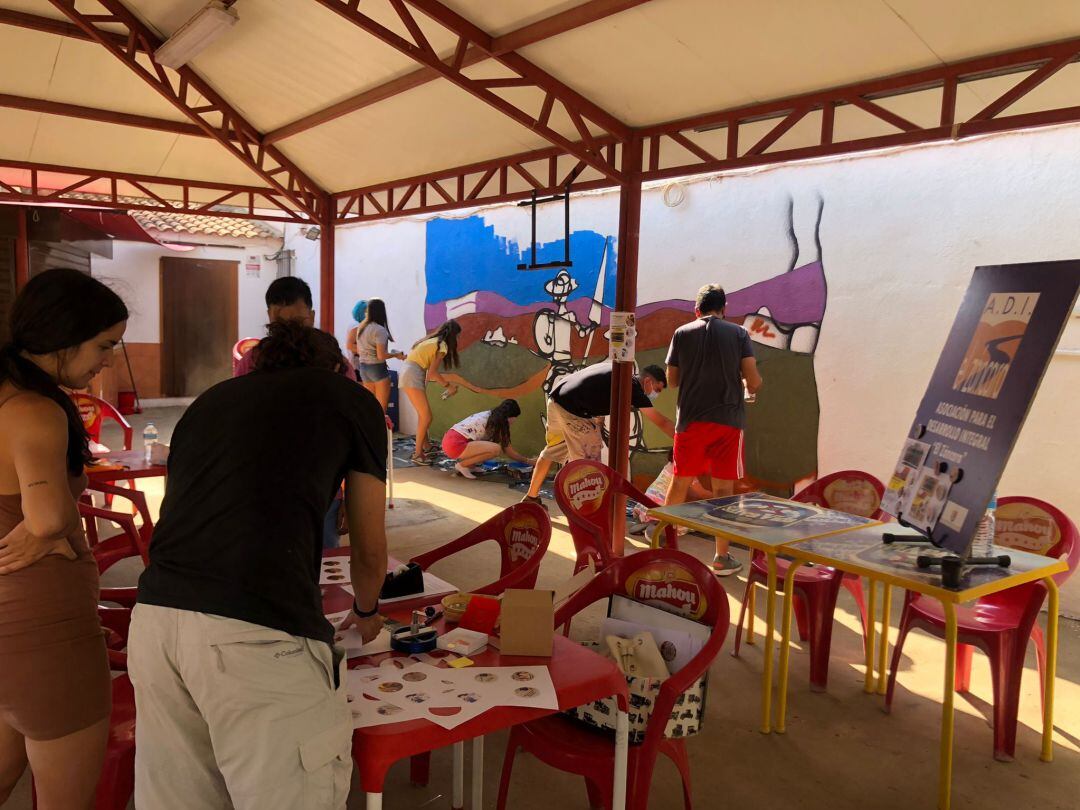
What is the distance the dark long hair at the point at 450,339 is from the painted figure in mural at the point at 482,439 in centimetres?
123

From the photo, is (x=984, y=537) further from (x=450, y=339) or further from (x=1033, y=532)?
(x=450, y=339)

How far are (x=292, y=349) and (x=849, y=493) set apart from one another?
3.32 metres

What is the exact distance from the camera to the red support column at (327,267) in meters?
8.64

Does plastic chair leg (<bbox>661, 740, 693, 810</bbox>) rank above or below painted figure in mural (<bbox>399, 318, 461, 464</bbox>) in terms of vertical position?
below

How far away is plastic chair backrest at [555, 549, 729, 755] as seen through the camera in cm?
219

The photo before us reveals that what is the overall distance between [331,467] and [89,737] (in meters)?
0.92

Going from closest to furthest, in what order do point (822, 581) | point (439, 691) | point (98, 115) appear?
point (439, 691) < point (822, 581) < point (98, 115)

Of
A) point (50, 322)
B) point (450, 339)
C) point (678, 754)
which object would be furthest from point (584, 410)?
point (50, 322)

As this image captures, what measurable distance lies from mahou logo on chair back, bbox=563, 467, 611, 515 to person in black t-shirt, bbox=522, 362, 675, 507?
1526 mm

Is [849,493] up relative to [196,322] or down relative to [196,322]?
down

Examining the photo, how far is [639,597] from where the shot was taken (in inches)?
98.2

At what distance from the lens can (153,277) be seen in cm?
1392

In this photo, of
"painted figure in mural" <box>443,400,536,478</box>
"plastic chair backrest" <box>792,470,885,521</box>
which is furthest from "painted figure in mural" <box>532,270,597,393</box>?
"plastic chair backrest" <box>792,470,885,521</box>

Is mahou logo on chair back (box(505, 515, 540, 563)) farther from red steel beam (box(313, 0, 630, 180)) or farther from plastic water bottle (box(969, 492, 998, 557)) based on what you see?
red steel beam (box(313, 0, 630, 180))
